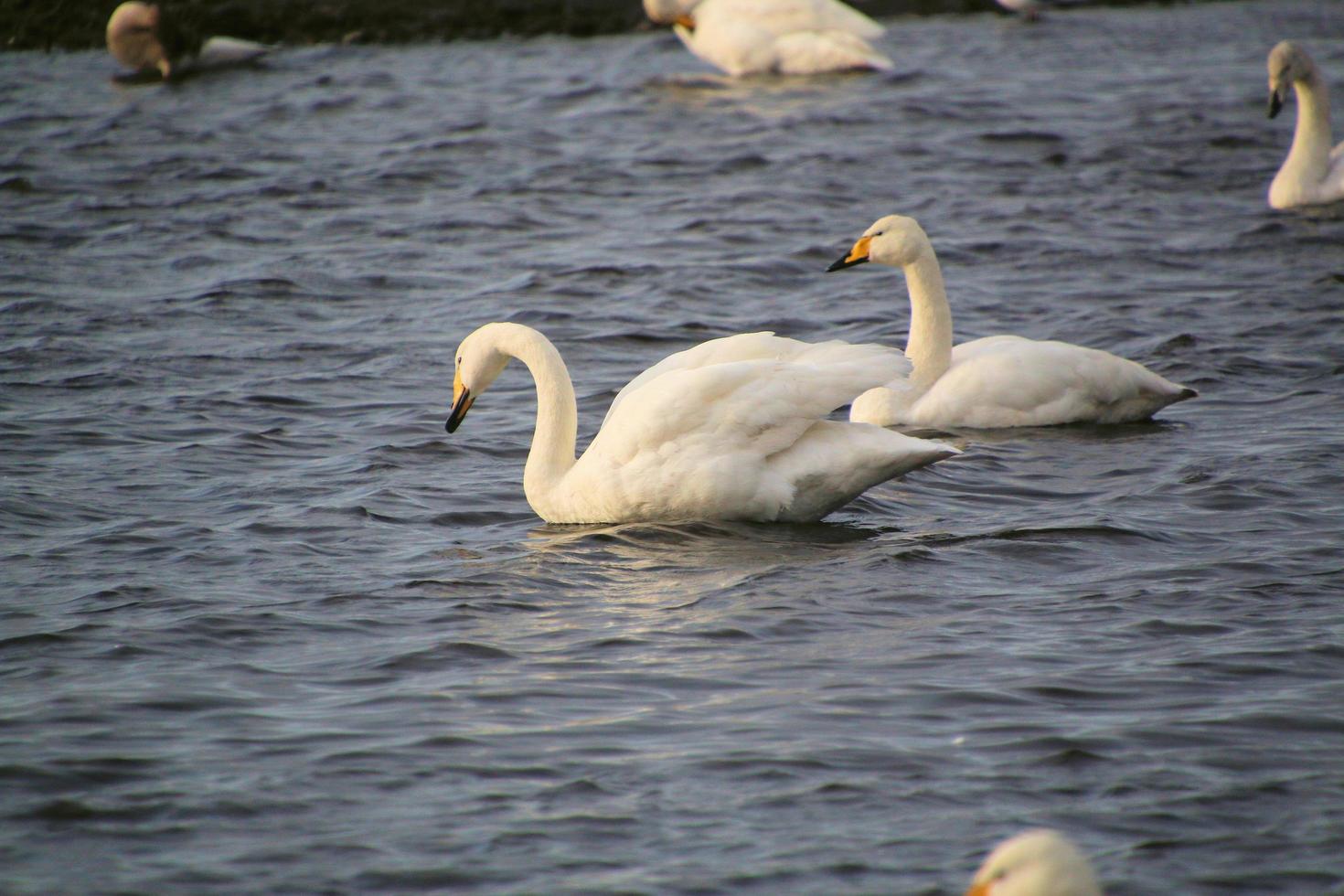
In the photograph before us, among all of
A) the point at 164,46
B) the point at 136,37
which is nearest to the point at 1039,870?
the point at 136,37

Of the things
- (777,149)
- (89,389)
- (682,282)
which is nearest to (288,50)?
(777,149)

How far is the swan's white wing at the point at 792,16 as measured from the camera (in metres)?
21.7

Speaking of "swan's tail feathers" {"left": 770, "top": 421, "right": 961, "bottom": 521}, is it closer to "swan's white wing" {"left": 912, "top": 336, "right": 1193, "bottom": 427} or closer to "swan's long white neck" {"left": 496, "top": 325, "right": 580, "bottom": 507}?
"swan's long white neck" {"left": 496, "top": 325, "right": 580, "bottom": 507}

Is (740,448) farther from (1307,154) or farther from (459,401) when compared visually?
(1307,154)

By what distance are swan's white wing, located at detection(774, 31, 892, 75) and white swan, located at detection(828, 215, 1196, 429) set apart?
11999mm

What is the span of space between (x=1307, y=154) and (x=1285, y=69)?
83 centimetres

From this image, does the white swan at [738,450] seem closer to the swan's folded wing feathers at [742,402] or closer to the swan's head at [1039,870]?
the swan's folded wing feathers at [742,402]

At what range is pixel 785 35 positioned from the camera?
21.9m

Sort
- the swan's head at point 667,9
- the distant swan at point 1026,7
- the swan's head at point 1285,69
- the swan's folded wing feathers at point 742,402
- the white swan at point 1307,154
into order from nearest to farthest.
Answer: the swan's folded wing feathers at point 742,402 → the white swan at point 1307,154 → the swan's head at point 1285,69 → the swan's head at point 667,9 → the distant swan at point 1026,7

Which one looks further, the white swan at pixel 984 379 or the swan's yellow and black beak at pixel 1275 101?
the swan's yellow and black beak at pixel 1275 101

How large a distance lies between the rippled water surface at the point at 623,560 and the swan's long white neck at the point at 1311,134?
470 mm

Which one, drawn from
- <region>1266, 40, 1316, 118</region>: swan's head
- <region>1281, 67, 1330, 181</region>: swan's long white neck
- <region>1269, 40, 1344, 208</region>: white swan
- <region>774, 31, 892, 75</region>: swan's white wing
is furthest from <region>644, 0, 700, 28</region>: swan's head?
<region>1281, 67, 1330, 181</region>: swan's long white neck

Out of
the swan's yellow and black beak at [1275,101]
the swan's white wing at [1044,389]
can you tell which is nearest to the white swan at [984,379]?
the swan's white wing at [1044,389]

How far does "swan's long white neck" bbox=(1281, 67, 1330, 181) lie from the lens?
1504cm
